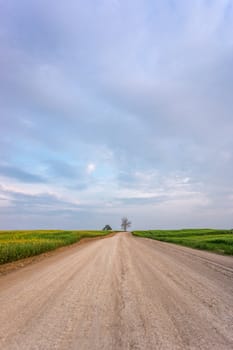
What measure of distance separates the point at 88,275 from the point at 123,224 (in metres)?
154

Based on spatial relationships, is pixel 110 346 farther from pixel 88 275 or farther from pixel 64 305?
pixel 88 275

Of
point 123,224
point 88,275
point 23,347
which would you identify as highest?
point 123,224

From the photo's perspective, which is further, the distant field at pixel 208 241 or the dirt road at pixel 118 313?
the distant field at pixel 208 241

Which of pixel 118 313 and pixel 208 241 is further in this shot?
pixel 208 241

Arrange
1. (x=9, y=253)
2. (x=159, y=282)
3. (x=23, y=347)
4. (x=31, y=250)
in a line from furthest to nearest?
1. (x=31, y=250)
2. (x=9, y=253)
3. (x=159, y=282)
4. (x=23, y=347)

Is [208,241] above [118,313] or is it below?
above

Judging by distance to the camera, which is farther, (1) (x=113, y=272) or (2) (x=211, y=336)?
(1) (x=113, y=272)

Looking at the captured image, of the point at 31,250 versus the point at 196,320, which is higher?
the point at 31,250

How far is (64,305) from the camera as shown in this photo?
227 inches

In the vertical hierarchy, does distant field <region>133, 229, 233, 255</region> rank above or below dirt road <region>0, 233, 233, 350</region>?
above

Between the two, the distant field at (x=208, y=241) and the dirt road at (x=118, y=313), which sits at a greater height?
the distant field at (x=208, y=241)

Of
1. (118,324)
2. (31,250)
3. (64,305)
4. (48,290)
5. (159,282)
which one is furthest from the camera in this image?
(31,250)

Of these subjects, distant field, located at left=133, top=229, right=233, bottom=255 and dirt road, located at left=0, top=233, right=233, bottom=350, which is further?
distant field, located at left=133, top=229, right=233, bottom=255

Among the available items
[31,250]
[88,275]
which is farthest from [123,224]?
[88,275]
